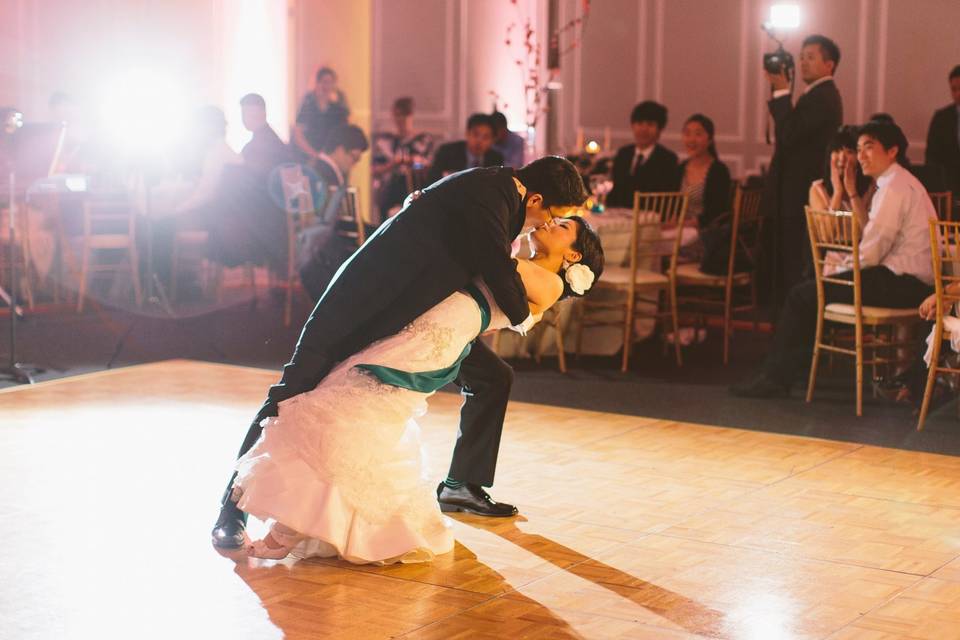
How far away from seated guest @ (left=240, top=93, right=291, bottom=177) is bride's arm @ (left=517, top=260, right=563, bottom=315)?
232 inches

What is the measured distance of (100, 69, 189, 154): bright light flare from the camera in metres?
10.9

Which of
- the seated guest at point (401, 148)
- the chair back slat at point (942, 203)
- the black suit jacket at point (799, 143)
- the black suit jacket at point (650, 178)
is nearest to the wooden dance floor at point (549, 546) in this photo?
the chair back slat at point (942, 203)

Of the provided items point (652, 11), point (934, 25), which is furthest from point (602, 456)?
point (652, 11)

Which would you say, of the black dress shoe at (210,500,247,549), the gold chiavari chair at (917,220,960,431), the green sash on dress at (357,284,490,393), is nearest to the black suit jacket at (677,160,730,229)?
the gold chiavari chair at (917,220,960,431)

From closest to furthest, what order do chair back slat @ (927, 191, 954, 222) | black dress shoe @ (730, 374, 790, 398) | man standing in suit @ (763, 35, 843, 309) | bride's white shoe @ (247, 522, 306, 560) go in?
1. bride's white shoe @ (247, 522, 306, 560)
2. black dress shoe @ (730, 374, 790, 398)
3. chair back slat @ (927, 191, 954, 222)
4. man standing in suit @ (763, 35, 843, 309)

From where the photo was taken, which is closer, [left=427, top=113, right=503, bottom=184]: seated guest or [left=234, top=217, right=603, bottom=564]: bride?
[left=234, top=217, right=603, bottom=564]: bride

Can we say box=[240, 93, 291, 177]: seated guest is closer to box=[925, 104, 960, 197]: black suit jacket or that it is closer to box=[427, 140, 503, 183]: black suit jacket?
box=[427, 140, 503, 183]: black suit jacket

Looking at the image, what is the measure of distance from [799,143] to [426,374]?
446cm

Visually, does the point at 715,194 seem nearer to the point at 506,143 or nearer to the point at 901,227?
the point at 506,143

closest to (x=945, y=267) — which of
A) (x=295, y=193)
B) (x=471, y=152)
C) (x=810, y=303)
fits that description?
(x=810, y=303)

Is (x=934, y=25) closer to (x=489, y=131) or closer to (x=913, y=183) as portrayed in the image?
(x=489, y=131)

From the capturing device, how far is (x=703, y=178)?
8.53 m

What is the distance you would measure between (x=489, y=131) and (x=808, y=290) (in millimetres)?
2860

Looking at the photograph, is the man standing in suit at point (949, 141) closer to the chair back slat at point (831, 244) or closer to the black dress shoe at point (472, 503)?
the chair back slat at point (831, 244)
